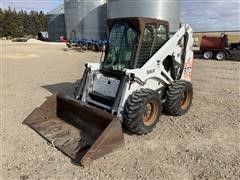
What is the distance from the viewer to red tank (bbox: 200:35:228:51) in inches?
690

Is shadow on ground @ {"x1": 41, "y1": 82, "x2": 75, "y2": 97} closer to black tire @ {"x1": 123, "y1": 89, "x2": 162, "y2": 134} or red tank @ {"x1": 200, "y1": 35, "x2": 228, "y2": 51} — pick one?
black tire @ {"x1": 123, "y1": 89, "x2": 162, "y2": 134}

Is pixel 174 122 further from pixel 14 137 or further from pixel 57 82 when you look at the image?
pixel 57 82

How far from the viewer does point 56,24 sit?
39469mm

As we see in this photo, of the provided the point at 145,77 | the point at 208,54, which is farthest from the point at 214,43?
the point at 145,77

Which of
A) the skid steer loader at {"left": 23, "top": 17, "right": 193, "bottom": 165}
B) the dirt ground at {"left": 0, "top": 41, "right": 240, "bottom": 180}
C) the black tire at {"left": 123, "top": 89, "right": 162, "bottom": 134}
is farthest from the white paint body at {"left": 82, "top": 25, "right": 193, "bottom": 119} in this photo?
the dirt ground at {"left": 0, "top": 41, "right": 240, "bottom": 180}

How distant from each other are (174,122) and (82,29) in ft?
87.7

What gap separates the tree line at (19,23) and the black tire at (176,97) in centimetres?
6445

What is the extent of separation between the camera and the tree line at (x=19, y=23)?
62688mm

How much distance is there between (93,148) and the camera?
3965 mm

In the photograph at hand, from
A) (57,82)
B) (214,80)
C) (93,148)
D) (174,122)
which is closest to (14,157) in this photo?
(93,148)

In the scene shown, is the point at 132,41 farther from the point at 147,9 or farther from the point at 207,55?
the point at 147,9

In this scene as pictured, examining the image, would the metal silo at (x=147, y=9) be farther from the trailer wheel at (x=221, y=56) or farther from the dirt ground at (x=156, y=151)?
the dirt ground at (x=156, y=151)

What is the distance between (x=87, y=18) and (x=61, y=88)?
23.4 metres

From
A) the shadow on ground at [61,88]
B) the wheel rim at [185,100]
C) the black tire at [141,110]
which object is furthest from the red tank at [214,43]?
the black tire at [141,110]
